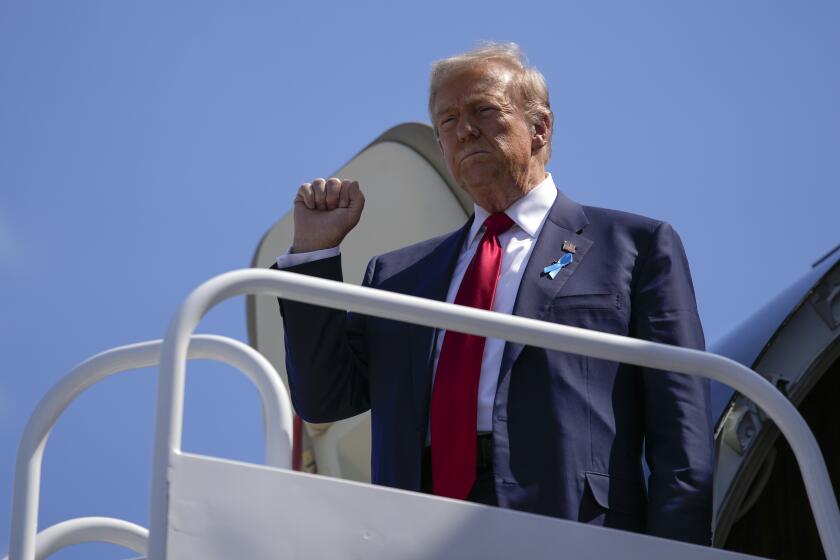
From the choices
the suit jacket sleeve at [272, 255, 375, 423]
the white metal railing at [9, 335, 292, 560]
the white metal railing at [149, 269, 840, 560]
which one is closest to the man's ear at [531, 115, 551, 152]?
the suit jacket sleeve at [272, 255, 375, 423]

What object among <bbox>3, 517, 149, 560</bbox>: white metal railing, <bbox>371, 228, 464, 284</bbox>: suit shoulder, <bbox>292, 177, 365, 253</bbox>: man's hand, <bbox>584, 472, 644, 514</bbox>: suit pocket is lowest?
<bbox>3, 517, 149, 560</bbox>: white metal railing

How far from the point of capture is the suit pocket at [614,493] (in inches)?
113

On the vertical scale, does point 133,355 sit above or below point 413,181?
above

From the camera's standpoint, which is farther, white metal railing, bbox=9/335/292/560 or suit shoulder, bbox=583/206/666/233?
suit shoulder, bbox=583/206/666/233

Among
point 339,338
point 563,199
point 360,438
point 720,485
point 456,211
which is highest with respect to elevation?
point 563,199

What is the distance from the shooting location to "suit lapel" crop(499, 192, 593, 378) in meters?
3.09

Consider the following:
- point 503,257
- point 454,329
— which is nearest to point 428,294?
point 503,257

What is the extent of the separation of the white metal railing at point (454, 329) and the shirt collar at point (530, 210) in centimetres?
95

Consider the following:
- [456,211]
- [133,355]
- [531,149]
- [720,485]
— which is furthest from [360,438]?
[133,355]

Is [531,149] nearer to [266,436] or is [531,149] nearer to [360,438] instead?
[266,436]

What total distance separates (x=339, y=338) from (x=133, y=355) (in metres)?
0.79

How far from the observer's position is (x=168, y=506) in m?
2.15

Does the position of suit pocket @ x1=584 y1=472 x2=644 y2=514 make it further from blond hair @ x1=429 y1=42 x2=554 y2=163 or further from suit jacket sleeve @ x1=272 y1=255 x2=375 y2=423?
blond hair @ x1=429 y1=42 x2=554 y2=163

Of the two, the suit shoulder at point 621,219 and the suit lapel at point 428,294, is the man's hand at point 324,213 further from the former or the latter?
the suit shoulder at point 621,219
